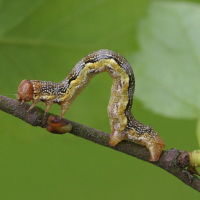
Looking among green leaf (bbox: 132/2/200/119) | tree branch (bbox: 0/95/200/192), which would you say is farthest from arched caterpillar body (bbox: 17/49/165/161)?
green leaf (bbox: 132/2/200/119)

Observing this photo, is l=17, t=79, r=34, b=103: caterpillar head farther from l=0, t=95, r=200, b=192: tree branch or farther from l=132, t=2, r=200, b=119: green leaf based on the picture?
l=132, t=2, r=200, b=119: green leaf

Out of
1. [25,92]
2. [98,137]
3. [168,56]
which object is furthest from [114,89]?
[168,56]

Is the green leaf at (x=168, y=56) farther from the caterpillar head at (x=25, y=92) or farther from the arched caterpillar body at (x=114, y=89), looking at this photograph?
the caterpillar head at (x=25, y=92)

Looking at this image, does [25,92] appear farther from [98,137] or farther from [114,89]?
[114,89]

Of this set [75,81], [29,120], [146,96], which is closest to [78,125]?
[29,120]

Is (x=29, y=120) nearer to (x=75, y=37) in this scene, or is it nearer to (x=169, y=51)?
(x=75, y=37)
